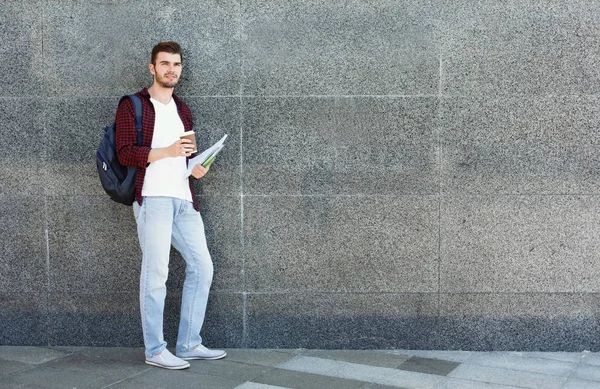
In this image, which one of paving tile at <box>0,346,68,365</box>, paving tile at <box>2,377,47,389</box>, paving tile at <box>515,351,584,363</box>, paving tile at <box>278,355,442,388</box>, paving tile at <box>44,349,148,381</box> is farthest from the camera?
paving tile at <box>515,351,584,363</box>

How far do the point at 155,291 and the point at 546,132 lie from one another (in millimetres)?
2983

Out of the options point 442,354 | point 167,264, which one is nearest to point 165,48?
point 167,264

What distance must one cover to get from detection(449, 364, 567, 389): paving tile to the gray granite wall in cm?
47

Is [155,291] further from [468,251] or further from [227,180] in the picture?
[468,251]

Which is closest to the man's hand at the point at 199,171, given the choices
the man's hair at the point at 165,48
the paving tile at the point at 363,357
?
the man's hair at the point at 165,48

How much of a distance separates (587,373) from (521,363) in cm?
45

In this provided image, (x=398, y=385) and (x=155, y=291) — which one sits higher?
(x=155, y=291)

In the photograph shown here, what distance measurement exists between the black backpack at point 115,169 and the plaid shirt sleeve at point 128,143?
41 mm

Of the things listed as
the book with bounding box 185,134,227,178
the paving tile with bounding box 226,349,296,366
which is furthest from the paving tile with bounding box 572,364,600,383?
the book with bounding box 185,134,227,178

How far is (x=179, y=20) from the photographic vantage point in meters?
5.71

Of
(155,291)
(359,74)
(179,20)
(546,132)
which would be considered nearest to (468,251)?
(546,132)

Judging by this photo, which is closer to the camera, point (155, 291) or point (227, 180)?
point (155, 291)

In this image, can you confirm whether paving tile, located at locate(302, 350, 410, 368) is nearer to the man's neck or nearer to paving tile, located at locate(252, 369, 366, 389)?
paving tile, located at locate(252, 369, 366, 389)

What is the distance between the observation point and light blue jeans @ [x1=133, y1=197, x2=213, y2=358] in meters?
5.27
